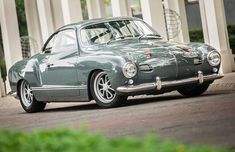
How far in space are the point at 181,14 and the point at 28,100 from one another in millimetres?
13385

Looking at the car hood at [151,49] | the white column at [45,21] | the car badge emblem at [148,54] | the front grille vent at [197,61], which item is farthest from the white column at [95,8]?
the car badge emblem at [148,54]

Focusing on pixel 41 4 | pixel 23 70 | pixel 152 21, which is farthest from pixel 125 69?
pixel 41 4

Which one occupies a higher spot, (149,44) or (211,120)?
(149,44)

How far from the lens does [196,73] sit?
36.7ft

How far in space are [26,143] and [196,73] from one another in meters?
7.01

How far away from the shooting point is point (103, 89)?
11.1 m

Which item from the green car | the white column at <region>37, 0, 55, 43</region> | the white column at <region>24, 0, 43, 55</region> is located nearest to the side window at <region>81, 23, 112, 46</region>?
the green car

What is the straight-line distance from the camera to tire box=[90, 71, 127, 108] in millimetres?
11027

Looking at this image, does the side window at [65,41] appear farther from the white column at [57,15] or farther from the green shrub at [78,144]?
the white column at [57,15]

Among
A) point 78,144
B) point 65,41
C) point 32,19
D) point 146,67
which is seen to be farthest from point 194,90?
point 32,19

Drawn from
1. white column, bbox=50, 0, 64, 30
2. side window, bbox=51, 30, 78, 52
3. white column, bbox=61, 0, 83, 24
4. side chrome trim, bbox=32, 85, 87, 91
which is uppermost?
white column, bbox=50, 0, 64, 30

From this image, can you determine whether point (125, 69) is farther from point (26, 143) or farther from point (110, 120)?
point (26, 143)

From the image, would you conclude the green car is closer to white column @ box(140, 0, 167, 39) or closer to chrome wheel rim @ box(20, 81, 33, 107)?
chrome wheel rim @ box(20, 81, 33, 107)

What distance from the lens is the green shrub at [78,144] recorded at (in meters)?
3.87
